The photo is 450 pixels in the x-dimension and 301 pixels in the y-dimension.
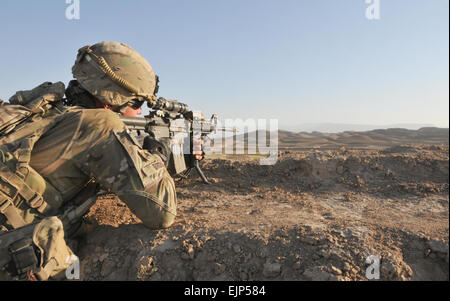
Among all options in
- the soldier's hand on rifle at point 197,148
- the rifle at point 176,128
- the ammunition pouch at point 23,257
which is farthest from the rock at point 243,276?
the soldier's hand on rifle at point 197,148

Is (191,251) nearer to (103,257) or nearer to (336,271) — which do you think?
(103,257)

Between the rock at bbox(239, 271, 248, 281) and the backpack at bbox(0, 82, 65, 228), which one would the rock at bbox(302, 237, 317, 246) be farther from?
the backpack at bbox(0, 82, 65, 228)

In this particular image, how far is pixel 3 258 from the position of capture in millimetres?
1726

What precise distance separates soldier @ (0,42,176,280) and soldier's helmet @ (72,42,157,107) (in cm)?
1

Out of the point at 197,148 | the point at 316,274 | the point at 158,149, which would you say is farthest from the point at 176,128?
the point at 316,274

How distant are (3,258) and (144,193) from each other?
103 cm

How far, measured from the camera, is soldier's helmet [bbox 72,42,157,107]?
2854mm

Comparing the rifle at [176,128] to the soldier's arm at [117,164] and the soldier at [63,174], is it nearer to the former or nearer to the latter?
the soldier at [63,174]

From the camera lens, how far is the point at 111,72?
9.24 ft

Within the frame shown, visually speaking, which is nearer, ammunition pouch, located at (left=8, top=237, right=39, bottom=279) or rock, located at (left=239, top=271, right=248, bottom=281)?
ammunition pouch, located at (left=8, top=237, right=39, bottom=279)

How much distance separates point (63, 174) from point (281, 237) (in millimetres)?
2110

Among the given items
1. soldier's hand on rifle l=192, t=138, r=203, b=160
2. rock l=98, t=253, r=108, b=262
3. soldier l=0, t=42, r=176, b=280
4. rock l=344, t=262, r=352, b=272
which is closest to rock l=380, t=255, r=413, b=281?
rock l=344, t=262, r=352, b=272
